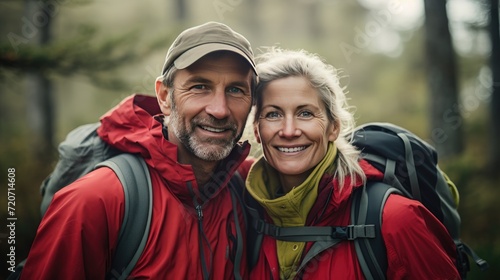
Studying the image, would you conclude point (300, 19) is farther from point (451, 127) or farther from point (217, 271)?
point (217, 271)

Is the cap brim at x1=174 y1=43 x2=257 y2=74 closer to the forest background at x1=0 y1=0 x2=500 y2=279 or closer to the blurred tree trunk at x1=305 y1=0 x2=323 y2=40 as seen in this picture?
the forest background at x1=0 y1=0 x2=500 y2=279

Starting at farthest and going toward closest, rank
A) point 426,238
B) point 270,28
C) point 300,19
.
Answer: point 300,19 < point 270,28 < point 426,238

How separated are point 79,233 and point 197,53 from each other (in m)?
1.37

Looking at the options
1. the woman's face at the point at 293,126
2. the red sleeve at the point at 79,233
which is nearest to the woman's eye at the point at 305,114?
the woman's face at the point at 293,126

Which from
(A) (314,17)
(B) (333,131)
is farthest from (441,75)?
(A) (314,17)

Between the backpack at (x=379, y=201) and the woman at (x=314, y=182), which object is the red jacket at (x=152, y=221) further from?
the backpack at (x=379, y=201)

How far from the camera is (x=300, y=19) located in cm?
2378

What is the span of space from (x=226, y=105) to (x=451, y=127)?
194 inches

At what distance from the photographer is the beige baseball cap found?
2670 millimetres

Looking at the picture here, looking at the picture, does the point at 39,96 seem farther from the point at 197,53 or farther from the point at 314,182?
the point at 314,182

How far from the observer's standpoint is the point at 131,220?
2389 millimetres

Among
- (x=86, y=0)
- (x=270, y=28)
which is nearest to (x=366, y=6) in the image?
(x=270, y=28)

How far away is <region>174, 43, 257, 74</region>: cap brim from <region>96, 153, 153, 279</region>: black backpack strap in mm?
810

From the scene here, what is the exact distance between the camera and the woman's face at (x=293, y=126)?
9.52ft
